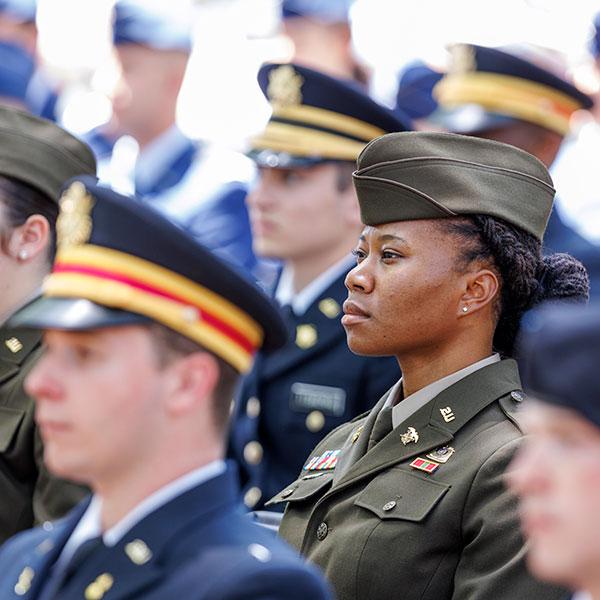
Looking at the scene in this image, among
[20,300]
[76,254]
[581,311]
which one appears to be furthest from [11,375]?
[581,311]

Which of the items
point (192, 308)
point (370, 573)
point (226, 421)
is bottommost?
point (370, 573)

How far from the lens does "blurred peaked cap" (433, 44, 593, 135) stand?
223 inches

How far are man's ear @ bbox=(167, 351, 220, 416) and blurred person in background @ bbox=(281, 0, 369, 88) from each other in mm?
4139

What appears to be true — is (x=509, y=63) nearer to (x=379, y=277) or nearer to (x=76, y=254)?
(x=379, y=277)

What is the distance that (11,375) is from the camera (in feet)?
13.6

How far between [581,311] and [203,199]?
4408 mm

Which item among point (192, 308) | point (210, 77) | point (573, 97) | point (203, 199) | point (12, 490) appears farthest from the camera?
point (210, 77)

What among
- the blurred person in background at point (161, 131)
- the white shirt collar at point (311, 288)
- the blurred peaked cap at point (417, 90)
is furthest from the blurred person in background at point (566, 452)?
the blurred peaked cap at point (417, 90)

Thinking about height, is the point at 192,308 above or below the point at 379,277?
above

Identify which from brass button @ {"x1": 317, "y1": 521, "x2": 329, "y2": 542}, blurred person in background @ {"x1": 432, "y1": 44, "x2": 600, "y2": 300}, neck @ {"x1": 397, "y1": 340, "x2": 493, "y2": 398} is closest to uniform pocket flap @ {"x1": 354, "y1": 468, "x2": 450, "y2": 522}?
brass button @ {"x1": 317, "y1": 521, "x2": 329, "y2": 542}

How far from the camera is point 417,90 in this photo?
7.41 meters

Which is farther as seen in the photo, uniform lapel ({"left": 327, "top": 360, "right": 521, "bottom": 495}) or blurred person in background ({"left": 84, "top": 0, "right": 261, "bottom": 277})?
blurred person in background ({"left": 84, "top": 0, "right": 261, "bottom": 277})

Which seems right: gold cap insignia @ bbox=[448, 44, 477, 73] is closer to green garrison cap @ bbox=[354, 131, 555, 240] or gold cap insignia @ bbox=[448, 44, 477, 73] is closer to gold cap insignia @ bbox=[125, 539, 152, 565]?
green garrison cap @ bbox=[354, 131, 555, 240]

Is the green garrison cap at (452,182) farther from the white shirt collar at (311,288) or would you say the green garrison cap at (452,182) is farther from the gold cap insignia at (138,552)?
the white shirt collar at (311,288)
